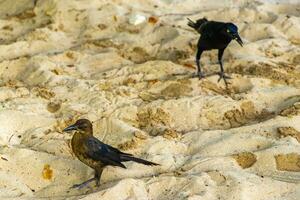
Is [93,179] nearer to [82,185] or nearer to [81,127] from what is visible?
[82,185]

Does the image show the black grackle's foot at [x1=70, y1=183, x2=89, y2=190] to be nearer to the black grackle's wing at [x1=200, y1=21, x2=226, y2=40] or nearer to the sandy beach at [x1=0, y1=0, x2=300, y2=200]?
the sandy beach at [x1=0, y1=0, x2=300, y2=200]

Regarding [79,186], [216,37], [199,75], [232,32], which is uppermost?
[232,32]

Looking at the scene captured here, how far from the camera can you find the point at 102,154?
430 centimetres

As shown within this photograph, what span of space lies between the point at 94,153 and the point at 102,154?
0.19ft

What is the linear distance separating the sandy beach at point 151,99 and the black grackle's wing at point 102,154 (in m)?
0.16

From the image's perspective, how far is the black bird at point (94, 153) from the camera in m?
4.30

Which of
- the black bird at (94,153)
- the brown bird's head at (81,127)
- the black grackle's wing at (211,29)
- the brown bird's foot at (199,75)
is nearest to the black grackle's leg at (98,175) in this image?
the black bird at (94,153)

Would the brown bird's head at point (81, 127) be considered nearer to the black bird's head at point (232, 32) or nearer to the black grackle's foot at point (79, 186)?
the black grackle's foot at point (79, 186)

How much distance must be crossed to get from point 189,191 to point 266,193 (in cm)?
51

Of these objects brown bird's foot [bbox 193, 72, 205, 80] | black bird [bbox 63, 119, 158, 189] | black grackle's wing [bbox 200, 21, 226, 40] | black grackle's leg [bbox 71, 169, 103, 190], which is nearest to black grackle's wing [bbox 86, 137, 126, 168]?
black bird [bbox 63, 119, 158, 189]

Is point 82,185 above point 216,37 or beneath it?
beneath

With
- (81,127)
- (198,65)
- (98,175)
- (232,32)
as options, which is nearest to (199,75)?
(198,65)

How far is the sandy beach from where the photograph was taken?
4387mm

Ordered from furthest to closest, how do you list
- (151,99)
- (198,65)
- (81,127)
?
(198,65), (151,99), (81,127)
